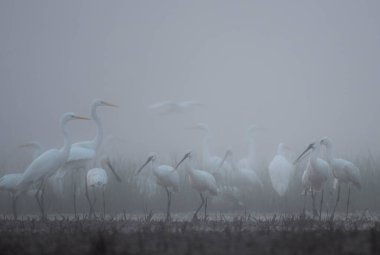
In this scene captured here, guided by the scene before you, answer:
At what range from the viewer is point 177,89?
347 ft

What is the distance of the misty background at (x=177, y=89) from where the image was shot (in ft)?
124

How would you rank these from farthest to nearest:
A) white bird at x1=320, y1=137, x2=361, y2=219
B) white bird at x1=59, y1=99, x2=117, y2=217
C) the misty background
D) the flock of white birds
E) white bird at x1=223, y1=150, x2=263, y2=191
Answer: the misty background, white bird at x1=223, y1=150, x2=263, y2=191, white bird at x1=59, y1=99, x2=117, y2=217, white bird at x1=320, y1=137, x2=361, y2=219, the flock of white birds

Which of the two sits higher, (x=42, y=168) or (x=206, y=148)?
(x=206, y=148)

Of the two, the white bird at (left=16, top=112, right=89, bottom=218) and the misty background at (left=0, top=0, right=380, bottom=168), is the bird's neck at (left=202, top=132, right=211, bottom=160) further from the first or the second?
the white bird at (left=16, top=112, right=89, bottom=218)

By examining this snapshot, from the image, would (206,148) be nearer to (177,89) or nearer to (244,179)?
(244,179)

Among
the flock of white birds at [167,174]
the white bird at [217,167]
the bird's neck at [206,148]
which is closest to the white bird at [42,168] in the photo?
the flock of white birds at [167,174]

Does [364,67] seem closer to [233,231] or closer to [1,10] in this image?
[1,10]

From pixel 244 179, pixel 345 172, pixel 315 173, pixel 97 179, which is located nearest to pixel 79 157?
pixel 97 179

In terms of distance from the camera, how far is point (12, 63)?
10738 cm

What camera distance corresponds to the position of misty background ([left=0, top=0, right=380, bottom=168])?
124ft

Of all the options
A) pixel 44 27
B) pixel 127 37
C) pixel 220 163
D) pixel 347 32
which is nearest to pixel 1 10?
pixel 44 27

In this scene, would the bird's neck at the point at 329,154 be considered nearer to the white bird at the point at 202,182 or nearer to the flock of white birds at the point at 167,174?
the flock of white birds at the point at 167,174

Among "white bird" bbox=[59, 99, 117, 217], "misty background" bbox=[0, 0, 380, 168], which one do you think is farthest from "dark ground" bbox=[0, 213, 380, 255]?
"misty background" bbox=[0, 0, 380, 168]

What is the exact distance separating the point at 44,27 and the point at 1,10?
14997mm
